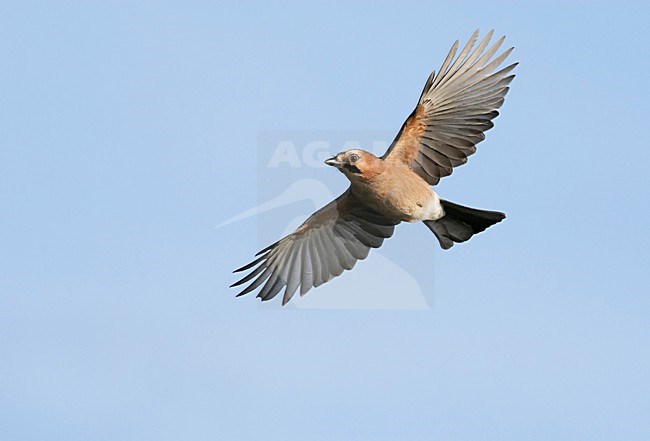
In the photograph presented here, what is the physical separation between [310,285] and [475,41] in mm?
3183

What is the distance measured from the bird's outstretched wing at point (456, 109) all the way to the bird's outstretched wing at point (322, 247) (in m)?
1.09

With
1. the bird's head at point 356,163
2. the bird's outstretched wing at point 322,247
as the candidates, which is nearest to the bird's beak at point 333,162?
the bird's head at point 356,163

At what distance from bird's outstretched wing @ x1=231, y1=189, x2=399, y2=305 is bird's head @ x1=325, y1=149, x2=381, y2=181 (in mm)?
1065

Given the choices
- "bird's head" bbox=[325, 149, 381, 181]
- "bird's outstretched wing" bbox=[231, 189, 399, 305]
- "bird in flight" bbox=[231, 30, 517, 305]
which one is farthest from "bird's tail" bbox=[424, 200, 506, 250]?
"bird's head" bbox=[325, 149, 381, 181]

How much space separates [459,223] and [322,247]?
1636 millimetres

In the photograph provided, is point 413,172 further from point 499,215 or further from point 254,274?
point 254,274

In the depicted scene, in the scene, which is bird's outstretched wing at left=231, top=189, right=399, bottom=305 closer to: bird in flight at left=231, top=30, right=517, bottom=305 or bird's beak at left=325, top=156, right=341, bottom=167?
bird in flight at left=231, top=30, right=517, bottom=305

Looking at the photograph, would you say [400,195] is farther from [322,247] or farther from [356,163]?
[322,247]

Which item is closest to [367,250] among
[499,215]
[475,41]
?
[499,215]

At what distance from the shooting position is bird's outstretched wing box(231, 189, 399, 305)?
1538 centimetres

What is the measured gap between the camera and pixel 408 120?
14.5 metres

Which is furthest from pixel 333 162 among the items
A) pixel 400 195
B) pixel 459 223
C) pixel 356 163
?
pixel 459 223

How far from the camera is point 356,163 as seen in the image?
14172 millimetres

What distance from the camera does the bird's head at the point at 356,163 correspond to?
558 inches
